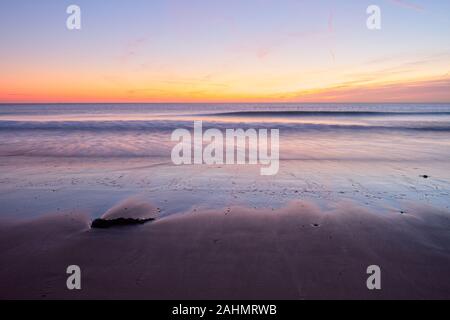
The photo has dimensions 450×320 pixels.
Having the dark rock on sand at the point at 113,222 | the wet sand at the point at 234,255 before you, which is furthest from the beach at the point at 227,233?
the dark rock on sand at the point at 113,222

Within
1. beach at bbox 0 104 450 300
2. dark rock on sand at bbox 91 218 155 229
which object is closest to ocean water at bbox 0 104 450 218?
beach at bbox 0 104 450 300

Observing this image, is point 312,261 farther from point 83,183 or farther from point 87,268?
point 83,183

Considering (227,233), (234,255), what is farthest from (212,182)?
(234,255)

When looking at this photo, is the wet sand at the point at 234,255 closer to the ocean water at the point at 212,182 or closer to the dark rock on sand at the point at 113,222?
the dark rock on sand at the point at 113,222

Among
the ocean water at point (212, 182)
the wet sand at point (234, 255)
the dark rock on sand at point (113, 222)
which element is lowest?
the wet sand at point (234, 255)

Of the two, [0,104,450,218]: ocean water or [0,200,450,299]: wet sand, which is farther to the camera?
[0,104,450,218]: ocean water

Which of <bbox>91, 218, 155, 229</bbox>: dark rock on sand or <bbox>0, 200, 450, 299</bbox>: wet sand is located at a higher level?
<bbox>91, 218, 155, 229</bbox>: dark rock on sand

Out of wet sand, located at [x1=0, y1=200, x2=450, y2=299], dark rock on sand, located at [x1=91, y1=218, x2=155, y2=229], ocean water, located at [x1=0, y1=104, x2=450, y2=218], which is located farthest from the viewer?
ocean water, located at [x1=0, y1=104, x2=450, y2=218]

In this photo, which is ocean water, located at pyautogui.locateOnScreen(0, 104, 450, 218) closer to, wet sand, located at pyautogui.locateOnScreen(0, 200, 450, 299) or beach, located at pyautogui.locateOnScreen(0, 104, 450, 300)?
beach, located at pyautogui.locateOnScreen(0, 104, 450, 300)

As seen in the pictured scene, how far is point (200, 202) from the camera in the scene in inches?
240

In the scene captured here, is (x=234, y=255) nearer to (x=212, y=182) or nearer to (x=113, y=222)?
(x=113, y=222)

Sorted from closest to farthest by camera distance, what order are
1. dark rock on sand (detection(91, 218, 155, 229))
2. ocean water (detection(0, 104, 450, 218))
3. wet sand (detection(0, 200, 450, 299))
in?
wet sand (detection(0, 200, 450, 299))
dark rock on sand (detection(91, 218, 155, 229))
ocean water (detection(0, 104, 450, 218))

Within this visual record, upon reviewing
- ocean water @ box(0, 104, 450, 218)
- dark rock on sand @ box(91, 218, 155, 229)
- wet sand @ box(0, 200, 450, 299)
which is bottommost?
wet sand @ box(0, 200, 450, 299)

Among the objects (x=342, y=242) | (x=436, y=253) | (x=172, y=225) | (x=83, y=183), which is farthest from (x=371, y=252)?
(x=83, y=183)
